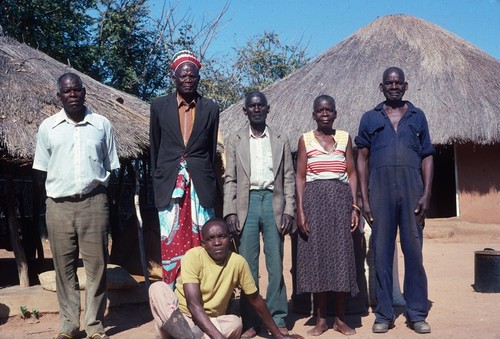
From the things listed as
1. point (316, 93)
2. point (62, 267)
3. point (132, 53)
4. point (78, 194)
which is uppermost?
point (132, 53)

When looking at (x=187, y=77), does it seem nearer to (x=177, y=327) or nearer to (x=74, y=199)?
(x=74, y=199)

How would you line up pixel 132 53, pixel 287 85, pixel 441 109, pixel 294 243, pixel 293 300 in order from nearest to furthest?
pixel 294 243
pixel 293 300
pixel 441 109
pixel 287 85
pixel 132 53

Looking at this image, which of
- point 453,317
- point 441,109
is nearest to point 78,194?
point 453,317

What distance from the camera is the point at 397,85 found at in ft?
15.4

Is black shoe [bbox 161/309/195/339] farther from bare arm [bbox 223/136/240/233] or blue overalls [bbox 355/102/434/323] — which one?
blue overalls [bbox 355/102/434/323]

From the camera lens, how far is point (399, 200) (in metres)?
4.64

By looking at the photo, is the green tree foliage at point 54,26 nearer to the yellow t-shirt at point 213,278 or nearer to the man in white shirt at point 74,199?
the man in white shirt at point 74,199

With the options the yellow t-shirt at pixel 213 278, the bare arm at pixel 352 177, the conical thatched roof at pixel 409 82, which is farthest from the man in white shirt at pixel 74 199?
the conical thatched roof at pixel 409 82

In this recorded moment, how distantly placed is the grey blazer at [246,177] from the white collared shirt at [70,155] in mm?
879

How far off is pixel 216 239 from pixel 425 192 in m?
1.61

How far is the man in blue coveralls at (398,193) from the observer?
15.1 feet

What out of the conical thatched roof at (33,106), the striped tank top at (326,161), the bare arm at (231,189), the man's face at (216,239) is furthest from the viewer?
the conical thatched roof at (33,106)

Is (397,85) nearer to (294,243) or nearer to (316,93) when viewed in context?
(294,243)

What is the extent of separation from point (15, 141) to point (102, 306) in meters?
1.84
